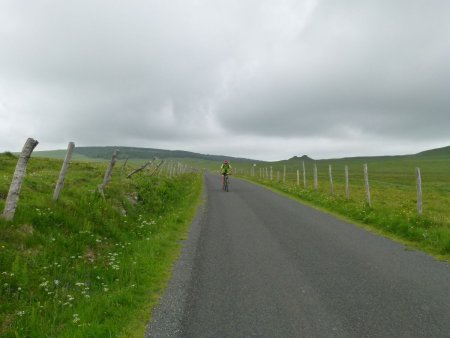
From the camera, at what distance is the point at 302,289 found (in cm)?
700

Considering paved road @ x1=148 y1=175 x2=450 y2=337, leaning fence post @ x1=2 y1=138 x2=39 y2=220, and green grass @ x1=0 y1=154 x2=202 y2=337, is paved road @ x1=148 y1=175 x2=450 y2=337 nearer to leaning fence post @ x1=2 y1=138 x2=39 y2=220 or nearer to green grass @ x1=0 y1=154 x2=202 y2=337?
green grass @ x1=0 y1=154 x2=202 y2=337

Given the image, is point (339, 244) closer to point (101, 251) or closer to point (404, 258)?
point (404, 258)

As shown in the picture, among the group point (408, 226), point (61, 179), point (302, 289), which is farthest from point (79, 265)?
point (408, 226)

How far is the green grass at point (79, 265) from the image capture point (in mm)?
5668

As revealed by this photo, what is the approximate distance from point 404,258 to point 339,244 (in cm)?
186

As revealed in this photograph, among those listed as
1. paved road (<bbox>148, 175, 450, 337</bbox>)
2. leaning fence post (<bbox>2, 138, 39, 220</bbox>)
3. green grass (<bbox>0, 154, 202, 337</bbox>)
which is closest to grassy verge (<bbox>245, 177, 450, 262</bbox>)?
paved road (<bbox>148, 175, 450, 337</bbox>)

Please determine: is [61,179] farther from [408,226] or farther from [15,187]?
[408,226]

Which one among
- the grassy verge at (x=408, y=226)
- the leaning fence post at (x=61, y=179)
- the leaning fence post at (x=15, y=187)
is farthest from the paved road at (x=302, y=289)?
the leaning fence post at (x=61, y=179)

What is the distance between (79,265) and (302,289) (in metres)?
4.72

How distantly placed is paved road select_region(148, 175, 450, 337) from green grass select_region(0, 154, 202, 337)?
594mm

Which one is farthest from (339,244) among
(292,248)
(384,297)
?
(384,297)

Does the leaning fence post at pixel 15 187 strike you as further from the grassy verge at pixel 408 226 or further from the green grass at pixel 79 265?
the grassy verge at pixel 408 226

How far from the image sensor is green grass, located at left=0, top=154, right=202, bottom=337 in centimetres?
567

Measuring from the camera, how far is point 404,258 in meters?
9.50
